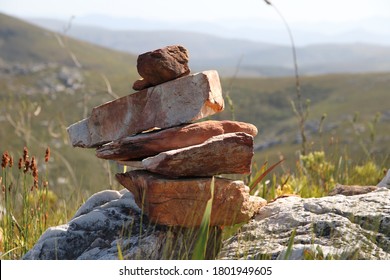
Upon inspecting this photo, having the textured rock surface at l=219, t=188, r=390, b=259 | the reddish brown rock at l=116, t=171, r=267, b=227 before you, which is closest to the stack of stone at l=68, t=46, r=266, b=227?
the reddish brown rock at l=116, t=171, r=267, b=227

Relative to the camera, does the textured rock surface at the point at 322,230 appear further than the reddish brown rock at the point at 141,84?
No

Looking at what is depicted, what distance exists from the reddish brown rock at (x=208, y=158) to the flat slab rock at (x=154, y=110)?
0.47m

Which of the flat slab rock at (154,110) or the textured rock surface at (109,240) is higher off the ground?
the flat slab rock at (154,110)

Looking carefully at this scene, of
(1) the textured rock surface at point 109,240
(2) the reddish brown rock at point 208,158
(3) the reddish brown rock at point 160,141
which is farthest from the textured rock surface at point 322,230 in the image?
(3) the reddish brown rock at point 160,141

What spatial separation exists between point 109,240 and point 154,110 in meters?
1.47

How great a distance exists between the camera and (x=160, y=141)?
5953 millimetres

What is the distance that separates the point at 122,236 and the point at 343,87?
15751 cm

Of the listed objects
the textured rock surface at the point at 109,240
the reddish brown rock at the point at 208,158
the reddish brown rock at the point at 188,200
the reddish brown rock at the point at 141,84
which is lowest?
the textured rock surface at the point at 109,240

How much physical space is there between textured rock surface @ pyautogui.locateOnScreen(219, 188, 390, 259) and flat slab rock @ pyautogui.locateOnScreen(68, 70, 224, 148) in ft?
4.43

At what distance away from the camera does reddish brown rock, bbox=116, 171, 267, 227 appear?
566cm

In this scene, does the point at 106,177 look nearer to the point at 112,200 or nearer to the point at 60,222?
the point at 60,222

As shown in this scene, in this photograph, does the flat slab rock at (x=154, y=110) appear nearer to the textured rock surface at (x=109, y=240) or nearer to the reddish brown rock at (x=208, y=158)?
the reddish brown rock at (x=208, y=158)

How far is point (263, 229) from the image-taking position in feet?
19.2

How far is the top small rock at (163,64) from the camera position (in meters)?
6.07
